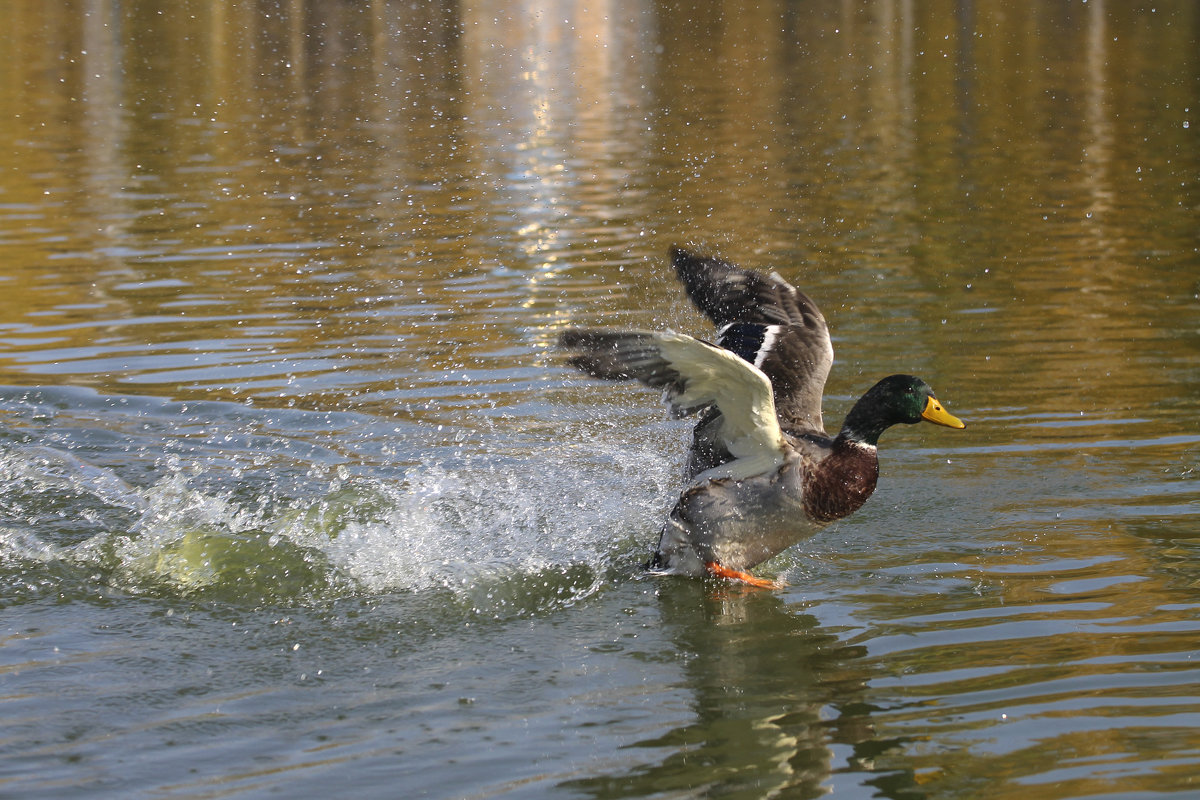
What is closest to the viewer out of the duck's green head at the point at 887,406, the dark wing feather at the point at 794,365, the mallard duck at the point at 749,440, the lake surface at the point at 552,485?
the lake surface at the point at 552,485

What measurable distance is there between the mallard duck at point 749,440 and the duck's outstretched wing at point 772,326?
0.01 m

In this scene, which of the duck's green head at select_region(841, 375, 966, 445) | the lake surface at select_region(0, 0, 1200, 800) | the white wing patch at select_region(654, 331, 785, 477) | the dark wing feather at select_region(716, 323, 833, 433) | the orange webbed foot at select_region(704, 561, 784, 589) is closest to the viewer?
the lake surface at select_region(0, 0, 1200, 800)

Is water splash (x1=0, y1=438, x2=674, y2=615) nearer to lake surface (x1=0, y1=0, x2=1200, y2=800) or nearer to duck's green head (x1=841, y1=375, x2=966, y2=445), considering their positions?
lake surface (x1=0, y1=0, x2=1200, y2=800)

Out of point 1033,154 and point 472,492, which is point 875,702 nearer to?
point 472,492

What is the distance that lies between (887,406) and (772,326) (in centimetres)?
117

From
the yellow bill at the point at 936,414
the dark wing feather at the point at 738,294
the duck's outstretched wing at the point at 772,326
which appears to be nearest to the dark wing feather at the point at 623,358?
the duck's outstretched wing at the point at 772,326

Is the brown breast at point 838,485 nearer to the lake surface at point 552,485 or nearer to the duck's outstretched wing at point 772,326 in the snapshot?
the lake surface at point 552,485

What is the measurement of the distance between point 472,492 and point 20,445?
3085 millimetres

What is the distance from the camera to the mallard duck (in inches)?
249

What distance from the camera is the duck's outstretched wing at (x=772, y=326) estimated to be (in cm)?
755

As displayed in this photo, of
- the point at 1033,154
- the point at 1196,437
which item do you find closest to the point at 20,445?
the point at 1196,437

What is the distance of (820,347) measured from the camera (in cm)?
769

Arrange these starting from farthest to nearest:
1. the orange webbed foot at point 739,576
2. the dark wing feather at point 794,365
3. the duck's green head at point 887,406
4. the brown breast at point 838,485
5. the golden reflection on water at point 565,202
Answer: the golden reflection on water at point 565,202, the dark wing feather at point 794,365, the orange webbed foot at point 739,576, the duck's green head at point 887,406, the brown breast at point 838,485

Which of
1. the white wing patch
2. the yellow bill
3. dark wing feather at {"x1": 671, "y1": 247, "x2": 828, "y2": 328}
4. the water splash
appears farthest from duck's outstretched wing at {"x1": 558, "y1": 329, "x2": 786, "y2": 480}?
dark wing feather at {"x1": 671, "y1": 247, "x2": 828, "y2": 328}
